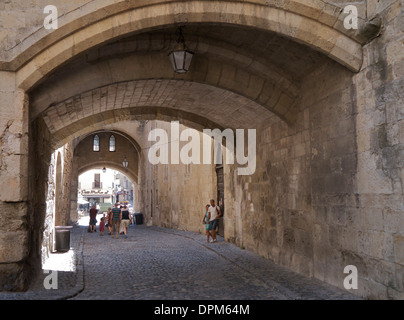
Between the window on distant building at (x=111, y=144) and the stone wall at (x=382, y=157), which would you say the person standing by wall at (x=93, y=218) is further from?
the stone wall at (x=382, y=157)

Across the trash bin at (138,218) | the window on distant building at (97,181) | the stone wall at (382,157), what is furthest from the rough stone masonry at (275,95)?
the window on distant building at (97,181)

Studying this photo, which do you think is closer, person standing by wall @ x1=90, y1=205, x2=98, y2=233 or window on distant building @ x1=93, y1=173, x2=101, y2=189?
person standing by wall @ x1=90, y1=205, x2=98, y2=233

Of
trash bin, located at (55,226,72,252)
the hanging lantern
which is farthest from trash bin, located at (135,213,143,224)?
the hanging lantern

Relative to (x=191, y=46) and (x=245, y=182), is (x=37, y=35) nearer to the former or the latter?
(x=191, y=46)

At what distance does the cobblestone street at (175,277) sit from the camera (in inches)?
216

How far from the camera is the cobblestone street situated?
5.48m

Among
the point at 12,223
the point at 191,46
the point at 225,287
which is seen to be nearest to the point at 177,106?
the point at 191,46

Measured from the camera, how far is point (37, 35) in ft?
16.0

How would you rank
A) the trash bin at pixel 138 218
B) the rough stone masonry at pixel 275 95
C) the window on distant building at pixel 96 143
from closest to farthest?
the rough stone masonry at pixel 275 95 → the trash bin at pixel 138 218 → the window on distant building at pixel 96 143

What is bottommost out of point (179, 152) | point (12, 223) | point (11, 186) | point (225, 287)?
point (225, 287)

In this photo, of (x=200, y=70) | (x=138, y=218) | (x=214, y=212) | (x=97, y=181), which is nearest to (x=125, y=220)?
(x=214, y=212)

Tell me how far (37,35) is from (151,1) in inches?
54.5

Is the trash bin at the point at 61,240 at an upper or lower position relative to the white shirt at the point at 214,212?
lower

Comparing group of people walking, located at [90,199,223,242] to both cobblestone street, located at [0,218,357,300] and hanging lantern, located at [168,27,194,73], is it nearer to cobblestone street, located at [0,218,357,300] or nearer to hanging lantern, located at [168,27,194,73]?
cobblestone street, located at [0,218,357,300]
